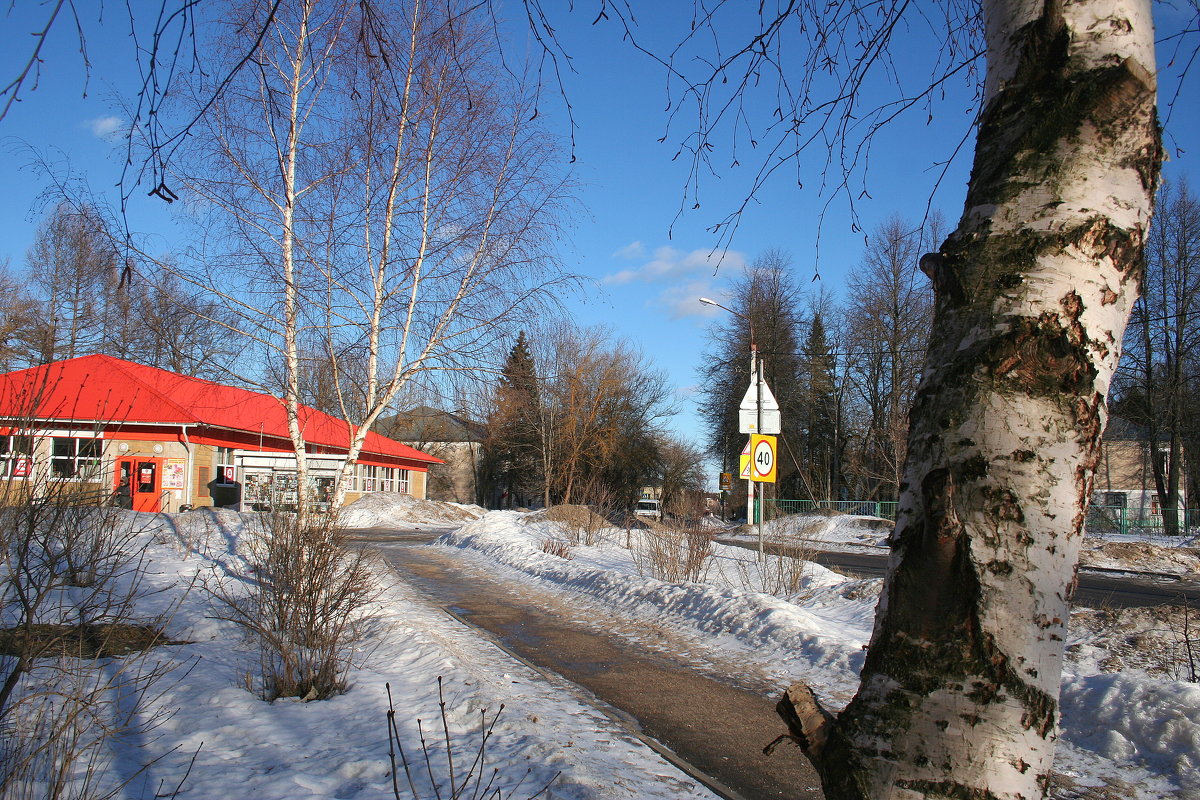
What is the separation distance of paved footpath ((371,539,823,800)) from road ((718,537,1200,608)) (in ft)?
12.5

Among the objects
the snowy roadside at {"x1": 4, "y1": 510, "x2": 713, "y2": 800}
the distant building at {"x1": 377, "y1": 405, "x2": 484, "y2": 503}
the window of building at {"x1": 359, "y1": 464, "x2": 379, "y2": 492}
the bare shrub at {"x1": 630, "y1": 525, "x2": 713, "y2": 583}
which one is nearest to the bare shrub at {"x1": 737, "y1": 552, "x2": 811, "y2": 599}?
the bare shrub at {"x1": 630, "y1": 525, "x2": 713, "y2": 583}

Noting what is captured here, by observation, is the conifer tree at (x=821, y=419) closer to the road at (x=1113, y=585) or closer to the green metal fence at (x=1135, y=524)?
the green metal fence at (x=1135, y=524)

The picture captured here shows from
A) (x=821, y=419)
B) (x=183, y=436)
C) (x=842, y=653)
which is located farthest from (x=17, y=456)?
(x=821, y=419)

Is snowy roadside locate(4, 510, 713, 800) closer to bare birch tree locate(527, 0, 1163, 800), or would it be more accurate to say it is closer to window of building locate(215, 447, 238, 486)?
bare birch tree locate(527, 0, 1163, 800)

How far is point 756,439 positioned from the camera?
12430 mm

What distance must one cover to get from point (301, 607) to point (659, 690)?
9.32 feet

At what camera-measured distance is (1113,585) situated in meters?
13.7

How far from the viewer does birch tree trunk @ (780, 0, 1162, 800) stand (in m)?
1.16

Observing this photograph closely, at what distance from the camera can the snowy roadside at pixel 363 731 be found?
3.68 meters

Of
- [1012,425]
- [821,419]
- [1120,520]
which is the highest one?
[821,419]

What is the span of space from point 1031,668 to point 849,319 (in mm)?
37497

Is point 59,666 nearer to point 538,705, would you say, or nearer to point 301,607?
point 301,607

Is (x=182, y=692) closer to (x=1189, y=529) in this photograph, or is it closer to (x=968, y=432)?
(x=968, y=432)

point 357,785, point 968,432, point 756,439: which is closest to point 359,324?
point 756,439
